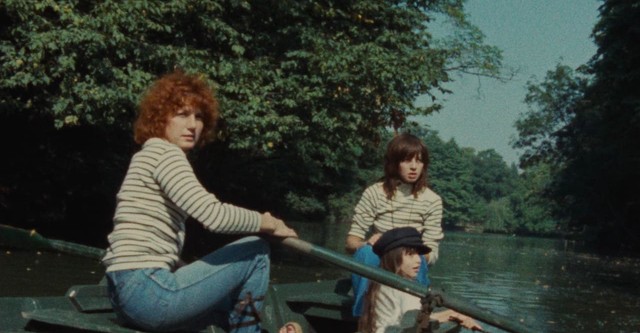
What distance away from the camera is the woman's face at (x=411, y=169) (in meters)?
6.72

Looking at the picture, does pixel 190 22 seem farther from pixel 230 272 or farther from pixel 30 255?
A: pixel 230 272

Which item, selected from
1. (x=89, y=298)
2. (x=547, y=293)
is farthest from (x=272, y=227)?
(x=547, y=293)

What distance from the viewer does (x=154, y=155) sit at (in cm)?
439

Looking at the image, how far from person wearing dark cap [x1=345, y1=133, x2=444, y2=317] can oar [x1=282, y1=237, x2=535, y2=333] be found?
1.93m

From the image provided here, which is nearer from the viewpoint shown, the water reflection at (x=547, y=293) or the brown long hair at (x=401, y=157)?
the brown long hair at (x=401, y=157)

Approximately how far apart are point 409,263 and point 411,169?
4.55ft

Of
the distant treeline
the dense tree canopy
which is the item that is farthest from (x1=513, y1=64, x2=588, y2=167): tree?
the distant treeline

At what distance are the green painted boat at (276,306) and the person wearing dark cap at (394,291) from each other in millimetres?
332

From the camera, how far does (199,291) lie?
4426mm

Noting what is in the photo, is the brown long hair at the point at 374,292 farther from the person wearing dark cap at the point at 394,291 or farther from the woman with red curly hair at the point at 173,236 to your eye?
the woman with red curly hair at the point at 173,236

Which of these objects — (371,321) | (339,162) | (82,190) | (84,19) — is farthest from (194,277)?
(82,190)

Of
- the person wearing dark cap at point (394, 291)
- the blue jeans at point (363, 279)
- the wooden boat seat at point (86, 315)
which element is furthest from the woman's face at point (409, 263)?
the wooden boat seat at point (86, 315)

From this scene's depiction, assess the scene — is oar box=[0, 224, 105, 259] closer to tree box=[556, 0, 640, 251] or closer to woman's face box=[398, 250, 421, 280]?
woman's face box=[398, 250, 421, 280]

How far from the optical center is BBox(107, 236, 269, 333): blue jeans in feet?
14.3
